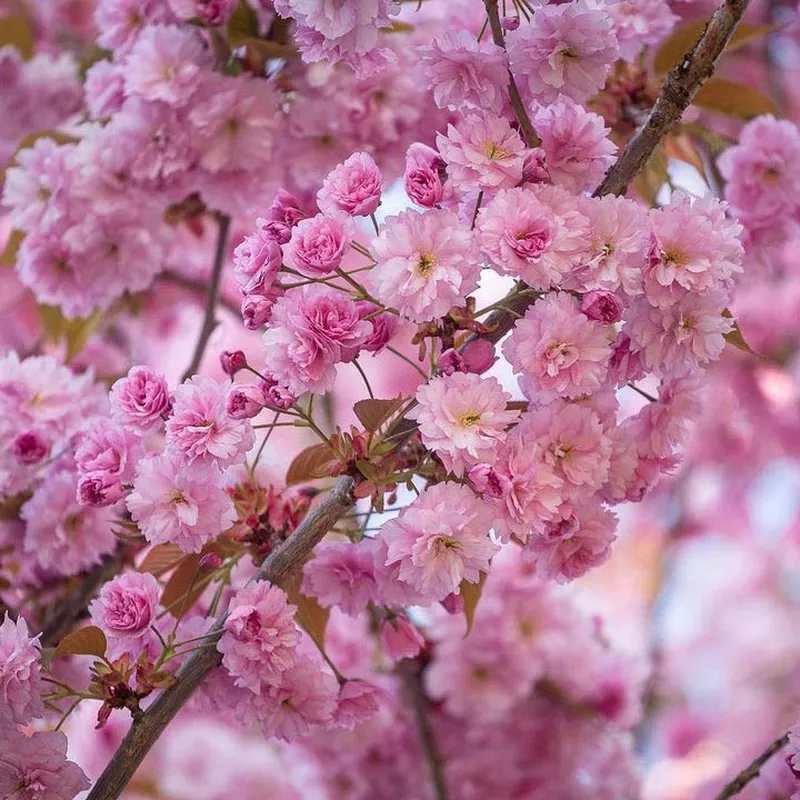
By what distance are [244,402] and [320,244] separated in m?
0.12

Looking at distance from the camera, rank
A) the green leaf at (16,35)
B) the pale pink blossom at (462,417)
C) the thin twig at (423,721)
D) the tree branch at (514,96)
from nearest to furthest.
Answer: the pale pink blossom at (462,417) → the tree branch at (514,96) → the thin twig at (423,721) → the green leaf at (16,35)

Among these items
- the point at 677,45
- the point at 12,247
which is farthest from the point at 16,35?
the point at 677,45

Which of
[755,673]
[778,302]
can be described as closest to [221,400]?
[778,302]

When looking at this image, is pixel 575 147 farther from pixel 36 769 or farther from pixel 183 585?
pixel 36 769

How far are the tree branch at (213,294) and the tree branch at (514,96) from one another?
57 cm

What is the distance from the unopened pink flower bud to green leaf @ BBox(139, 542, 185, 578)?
0.60 feet

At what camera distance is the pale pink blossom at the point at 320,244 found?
792 millimetres

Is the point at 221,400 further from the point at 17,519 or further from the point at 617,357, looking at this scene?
the point at 17,519

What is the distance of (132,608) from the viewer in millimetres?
829

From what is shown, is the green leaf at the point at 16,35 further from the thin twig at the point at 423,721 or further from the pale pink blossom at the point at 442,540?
the pale pink blossom at the point at 442,540

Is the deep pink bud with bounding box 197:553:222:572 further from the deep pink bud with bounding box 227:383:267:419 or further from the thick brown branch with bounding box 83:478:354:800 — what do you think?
the deep pink bud with bounding box 227:383:267:419

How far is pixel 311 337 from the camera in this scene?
31.2 inches

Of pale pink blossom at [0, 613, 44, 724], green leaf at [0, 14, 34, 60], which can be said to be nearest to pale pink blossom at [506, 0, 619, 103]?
pale pink blossom at [0, 613, 44, 724]

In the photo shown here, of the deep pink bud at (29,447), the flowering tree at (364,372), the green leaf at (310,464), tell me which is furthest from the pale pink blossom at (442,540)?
the deep pink bud at (29,447)
